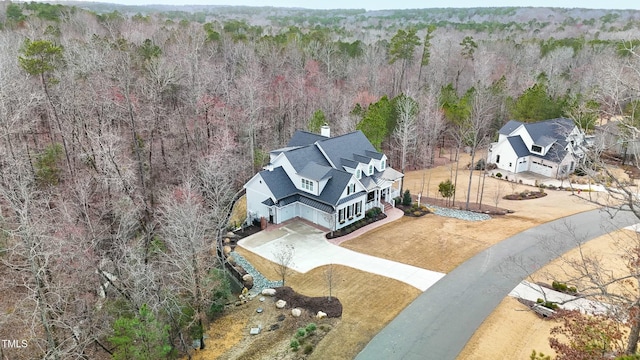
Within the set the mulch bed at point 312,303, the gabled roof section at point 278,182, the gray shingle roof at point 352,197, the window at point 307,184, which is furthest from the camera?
the window at point 307,184

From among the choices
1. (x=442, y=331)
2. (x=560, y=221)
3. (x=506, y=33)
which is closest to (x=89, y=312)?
(x=442, y=331)

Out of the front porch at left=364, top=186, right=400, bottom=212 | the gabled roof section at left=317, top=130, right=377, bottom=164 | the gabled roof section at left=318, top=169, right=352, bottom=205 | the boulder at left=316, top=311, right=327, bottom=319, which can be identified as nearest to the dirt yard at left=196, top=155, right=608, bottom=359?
the boulder at left=316, top=311, right=327, bottom=319

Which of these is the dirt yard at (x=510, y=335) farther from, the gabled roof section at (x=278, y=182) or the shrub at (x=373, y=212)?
the gabled roof section at (x=278, y=182)

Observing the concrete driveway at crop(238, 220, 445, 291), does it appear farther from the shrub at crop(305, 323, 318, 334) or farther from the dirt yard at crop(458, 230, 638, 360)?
the shrub at crop(305, 323, 318, 334)

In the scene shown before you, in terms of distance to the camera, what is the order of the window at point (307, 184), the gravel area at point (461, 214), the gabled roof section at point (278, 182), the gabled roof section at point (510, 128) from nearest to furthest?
the gabled roof section at point (278, 182)
the window at point (307, 184)
the gravel area at point (461, 214)
the gabled roof section at point (510, 128)

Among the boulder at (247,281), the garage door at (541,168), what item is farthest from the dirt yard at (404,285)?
the garage door at (541,168)

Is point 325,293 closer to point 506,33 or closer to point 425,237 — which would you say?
point 425,237
